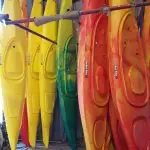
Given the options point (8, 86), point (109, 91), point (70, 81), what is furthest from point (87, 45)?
point (8, 86)

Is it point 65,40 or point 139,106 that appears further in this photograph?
point 65,40

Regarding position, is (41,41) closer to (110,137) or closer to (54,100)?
(54,100)

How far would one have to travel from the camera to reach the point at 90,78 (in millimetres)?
1987

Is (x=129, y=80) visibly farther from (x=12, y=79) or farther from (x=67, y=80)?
(x=12, y=79)

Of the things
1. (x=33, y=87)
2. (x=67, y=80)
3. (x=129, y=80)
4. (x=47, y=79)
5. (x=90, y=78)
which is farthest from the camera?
(x=33, y=87)

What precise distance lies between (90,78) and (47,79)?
71 centimetres

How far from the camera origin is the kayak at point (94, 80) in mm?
1951

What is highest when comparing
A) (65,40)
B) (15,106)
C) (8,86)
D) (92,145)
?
(65,40)

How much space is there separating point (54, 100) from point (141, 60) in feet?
3.27

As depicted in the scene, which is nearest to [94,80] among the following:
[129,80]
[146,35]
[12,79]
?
[129,80]

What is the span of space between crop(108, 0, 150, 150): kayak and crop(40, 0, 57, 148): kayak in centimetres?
77

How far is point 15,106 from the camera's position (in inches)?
89.9

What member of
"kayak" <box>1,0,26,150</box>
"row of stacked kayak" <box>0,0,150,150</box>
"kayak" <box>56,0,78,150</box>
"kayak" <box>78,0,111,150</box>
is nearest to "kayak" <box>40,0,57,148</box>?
"row of stacked kayak" <box>0,0,150,150</box>

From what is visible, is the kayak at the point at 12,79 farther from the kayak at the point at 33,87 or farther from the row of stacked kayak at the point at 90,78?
the kayak at the point at 33,87
